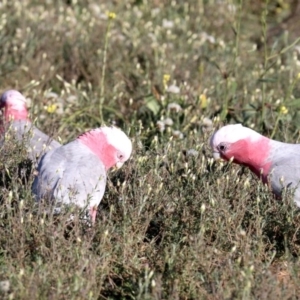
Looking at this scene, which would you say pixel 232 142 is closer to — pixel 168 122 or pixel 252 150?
pixel 252 150

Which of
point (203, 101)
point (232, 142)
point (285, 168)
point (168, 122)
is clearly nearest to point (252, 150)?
point (232, 142)

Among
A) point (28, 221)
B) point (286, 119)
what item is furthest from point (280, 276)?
point (286, 119)

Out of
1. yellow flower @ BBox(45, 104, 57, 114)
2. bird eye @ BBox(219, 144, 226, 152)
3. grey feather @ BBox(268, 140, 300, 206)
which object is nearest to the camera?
grey feather @ BBox(268, 140, 300, 206)

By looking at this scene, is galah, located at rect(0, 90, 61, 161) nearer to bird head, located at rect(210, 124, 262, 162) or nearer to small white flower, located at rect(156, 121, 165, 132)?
small white flower, located at rect(156, 121, 165, 132)

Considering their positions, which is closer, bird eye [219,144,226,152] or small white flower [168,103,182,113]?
bird eye [219,144,226,152]

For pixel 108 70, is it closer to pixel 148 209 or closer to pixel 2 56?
pixel 2 56

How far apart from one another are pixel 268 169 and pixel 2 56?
11.5ft

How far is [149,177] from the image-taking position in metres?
4.93

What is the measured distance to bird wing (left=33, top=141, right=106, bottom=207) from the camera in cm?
451

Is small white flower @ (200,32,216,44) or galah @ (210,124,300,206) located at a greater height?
galah @ (210,124,300,206)

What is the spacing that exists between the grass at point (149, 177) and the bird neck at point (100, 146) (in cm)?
14

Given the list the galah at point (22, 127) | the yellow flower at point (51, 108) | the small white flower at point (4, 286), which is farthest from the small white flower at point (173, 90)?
the small white flower at point (4, 286)

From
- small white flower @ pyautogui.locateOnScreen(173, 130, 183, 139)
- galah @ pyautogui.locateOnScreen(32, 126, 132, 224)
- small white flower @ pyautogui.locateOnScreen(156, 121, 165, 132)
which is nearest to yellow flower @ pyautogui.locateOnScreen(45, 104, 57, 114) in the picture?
small white flower @ pyautogui.locateOnScreen(156, 121, 165, 132)

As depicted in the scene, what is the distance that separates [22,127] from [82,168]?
1502 millimetres
